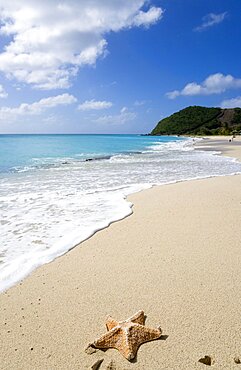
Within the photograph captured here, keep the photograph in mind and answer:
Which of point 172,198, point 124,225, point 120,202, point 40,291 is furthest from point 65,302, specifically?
point 172,198

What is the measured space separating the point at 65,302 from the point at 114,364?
1.23 metres

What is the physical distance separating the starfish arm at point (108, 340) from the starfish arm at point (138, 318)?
0.86ft

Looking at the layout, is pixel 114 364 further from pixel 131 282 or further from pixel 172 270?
pixel 172 270

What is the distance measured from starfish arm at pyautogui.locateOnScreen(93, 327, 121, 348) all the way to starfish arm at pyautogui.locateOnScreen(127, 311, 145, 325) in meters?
0.26

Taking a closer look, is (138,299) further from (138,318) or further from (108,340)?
(108,340)

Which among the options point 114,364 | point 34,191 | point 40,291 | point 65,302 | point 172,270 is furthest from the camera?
point 34,191

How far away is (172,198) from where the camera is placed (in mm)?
9531

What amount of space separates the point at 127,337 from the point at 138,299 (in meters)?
0.90

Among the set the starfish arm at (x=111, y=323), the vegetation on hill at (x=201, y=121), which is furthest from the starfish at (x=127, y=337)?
the vegetation on hill at (x=201, y=121)

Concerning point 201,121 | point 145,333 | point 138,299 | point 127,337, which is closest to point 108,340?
point 127,337

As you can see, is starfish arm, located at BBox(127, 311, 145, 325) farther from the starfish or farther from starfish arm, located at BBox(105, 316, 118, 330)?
starfish arm, located at BBox(105, 316, 118, 330)

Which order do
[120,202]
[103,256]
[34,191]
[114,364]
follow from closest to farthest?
[114,364], [103,256], [120,202], [34,191]

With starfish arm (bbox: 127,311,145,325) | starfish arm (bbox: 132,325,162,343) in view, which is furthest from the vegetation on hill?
starfish arm (bbox: 132,325,162,343)

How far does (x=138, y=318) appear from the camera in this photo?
3188 millimetres
